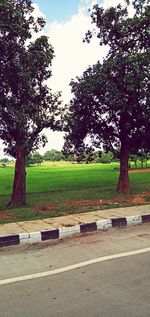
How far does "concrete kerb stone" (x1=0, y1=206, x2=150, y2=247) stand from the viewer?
23.3ft

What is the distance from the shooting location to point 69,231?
766cm

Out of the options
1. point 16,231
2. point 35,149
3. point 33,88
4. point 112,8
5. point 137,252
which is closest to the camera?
point 137,252

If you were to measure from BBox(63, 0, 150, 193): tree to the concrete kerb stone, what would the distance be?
6164mm

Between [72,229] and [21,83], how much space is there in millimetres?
5302

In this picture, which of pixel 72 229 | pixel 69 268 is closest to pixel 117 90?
pixel 72 229

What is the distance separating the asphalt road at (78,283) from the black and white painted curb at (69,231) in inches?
18.0

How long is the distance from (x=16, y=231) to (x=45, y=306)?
3865mm

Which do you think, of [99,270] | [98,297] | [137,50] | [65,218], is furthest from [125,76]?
[98,297]

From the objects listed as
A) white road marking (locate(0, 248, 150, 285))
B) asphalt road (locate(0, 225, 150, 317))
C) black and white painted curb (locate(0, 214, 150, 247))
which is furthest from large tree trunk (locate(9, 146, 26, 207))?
white road marking (locate(0, 248, 150, 285))

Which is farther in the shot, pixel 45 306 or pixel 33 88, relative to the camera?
pixel 33 88

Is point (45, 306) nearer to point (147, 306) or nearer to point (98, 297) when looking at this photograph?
point (98, 297)

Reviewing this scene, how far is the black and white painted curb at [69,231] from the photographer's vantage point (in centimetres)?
710

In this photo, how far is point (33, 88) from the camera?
1153 centimetres

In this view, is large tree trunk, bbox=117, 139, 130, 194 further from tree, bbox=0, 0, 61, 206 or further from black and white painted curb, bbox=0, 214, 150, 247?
black and white painted curb, bbox=0, 214, 150, 247
